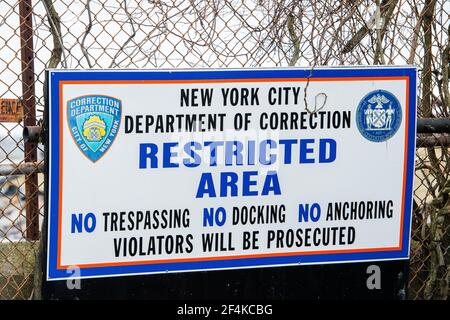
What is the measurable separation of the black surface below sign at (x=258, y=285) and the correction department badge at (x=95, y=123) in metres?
0.56

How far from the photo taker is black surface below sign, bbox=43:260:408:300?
3.36 m

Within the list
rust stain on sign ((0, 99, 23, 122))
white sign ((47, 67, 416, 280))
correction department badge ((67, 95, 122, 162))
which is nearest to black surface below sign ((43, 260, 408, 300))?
white sign ((47, 67, 416, 280))

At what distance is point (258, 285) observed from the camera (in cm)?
355

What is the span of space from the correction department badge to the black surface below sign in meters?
0.56

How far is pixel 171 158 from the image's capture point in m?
3.36

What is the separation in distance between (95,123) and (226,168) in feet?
1.93

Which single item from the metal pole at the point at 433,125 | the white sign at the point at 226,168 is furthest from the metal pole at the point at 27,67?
the metal pole at the point at 433,125

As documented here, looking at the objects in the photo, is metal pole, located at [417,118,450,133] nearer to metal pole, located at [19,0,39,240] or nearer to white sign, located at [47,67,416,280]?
white sign, located at [47,67,416,280]

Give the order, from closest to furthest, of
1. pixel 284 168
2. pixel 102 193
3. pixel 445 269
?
pixel 102 193 < pixel 284 168 < pixel 445 269

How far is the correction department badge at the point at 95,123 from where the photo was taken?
3252 mm

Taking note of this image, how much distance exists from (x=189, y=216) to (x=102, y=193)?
0.39 m

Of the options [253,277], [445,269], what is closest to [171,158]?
[253,277]

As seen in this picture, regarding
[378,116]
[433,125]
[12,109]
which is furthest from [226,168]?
[433,125]
